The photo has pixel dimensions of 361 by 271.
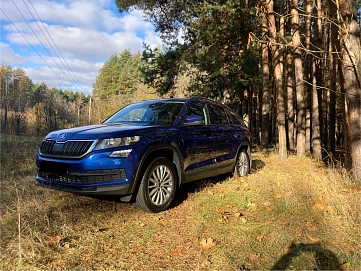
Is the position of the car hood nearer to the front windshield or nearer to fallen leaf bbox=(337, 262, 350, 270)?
the front windshield

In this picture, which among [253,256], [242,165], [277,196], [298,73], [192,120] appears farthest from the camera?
[298,73]

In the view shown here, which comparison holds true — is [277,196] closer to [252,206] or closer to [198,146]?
[252,206]

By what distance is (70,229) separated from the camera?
327 centimetres

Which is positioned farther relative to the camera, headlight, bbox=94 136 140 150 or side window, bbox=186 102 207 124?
side window, bbox=186 102 207 124

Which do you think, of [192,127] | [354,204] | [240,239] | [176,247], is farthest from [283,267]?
[192,127]

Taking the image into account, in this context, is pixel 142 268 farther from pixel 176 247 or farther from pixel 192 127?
pixel 192 127

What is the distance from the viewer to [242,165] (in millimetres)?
6871

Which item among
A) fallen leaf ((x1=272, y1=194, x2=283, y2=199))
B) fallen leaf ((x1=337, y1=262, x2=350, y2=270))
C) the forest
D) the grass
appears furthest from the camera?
the forest

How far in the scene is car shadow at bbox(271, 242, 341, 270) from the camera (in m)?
2.53

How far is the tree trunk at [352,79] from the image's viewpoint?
514cm

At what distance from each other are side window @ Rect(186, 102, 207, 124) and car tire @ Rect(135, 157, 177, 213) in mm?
1200

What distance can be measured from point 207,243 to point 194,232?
16.1 inches

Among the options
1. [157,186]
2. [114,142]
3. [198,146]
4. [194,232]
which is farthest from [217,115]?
[194,232]

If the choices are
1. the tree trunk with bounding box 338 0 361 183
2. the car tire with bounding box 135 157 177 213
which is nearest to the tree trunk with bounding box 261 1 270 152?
the tree trunk with bounding box 338 0 361 183
